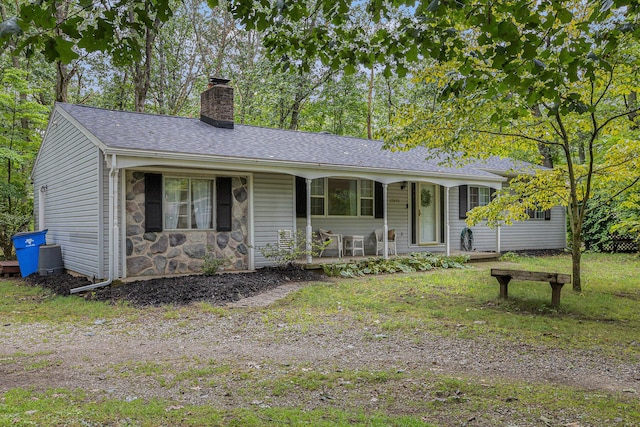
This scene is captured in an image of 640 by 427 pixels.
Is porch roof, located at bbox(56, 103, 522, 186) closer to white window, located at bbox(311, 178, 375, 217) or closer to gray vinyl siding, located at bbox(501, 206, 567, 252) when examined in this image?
white window, located at bbox(311, 178, 375, 217)

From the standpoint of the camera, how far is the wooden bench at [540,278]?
6.81 meters

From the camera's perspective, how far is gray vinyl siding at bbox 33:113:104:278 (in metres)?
9.73

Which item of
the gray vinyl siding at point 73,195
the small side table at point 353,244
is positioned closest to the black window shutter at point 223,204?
the gray vinyl siding at point 73,195

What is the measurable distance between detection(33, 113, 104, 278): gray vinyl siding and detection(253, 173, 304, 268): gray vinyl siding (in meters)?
3.39

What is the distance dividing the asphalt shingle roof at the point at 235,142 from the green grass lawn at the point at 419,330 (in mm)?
3152

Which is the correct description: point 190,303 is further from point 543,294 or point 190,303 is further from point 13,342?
point 543,294

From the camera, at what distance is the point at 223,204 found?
10.7m

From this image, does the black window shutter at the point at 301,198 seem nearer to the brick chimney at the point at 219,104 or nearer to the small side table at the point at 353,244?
the small side table at the point at 353,244

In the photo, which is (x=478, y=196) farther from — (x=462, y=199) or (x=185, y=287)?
(x=185, y=287)

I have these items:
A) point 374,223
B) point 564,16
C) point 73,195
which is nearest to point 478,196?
point 374,223

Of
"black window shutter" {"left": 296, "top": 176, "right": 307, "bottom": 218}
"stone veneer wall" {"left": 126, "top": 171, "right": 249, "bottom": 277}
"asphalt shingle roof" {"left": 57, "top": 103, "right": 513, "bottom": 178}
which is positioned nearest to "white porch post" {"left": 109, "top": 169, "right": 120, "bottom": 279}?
"stone veneer wall" {"left": 126, "top": 171, "right": 249, "bottom": 277}

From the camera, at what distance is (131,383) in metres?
4.07

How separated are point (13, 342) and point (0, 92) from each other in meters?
11.1

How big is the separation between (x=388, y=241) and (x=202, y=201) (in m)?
5.59
